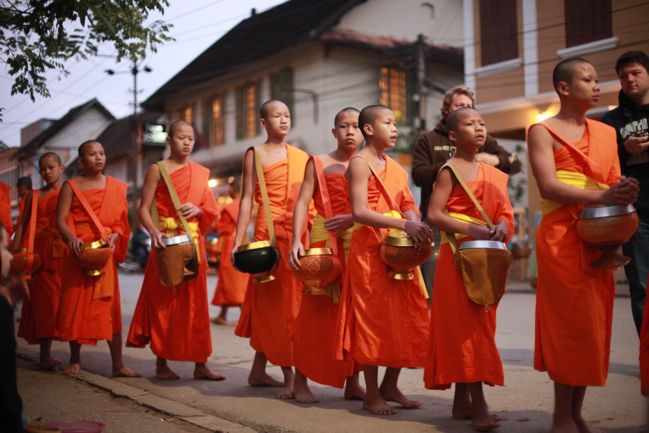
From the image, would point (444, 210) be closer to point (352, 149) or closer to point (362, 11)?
Result: point (352, 149)

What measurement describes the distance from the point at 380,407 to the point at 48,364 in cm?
357

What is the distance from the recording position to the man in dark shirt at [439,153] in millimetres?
6027

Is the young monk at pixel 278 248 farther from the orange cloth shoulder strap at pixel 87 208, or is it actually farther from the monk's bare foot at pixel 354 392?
the orange cloth shoulder strap at pixel 87 208

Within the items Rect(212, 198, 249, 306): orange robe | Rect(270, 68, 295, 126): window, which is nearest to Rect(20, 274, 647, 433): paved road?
Rect(212, 198, 249, 306): orange robe

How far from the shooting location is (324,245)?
5359mm

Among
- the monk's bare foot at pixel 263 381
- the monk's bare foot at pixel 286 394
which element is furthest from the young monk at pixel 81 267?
the monk's bare foot at pixel 286 394

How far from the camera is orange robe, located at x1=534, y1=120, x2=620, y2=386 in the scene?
12.8ft

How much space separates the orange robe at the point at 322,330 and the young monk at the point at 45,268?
2727mm

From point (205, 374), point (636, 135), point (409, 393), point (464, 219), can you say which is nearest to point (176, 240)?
point (205, 374)

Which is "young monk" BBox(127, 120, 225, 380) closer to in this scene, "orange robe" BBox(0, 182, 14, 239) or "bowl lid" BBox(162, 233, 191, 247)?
"bowl lid" BBox(162, 233, 191, 247)

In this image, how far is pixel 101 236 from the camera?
689 centimetres

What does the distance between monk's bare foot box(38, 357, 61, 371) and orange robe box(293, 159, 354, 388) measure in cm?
277

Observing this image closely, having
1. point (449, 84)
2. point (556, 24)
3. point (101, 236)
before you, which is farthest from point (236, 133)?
point (101, 236)

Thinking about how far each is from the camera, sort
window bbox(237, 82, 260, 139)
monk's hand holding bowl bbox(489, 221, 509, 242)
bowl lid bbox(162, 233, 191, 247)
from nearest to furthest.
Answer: monk's hand holding bowl bbox(489, 221, 509, 242)
bowl lid bbox(162, 233, 191, 247)
window bbox(237, 82, 260, 139)
